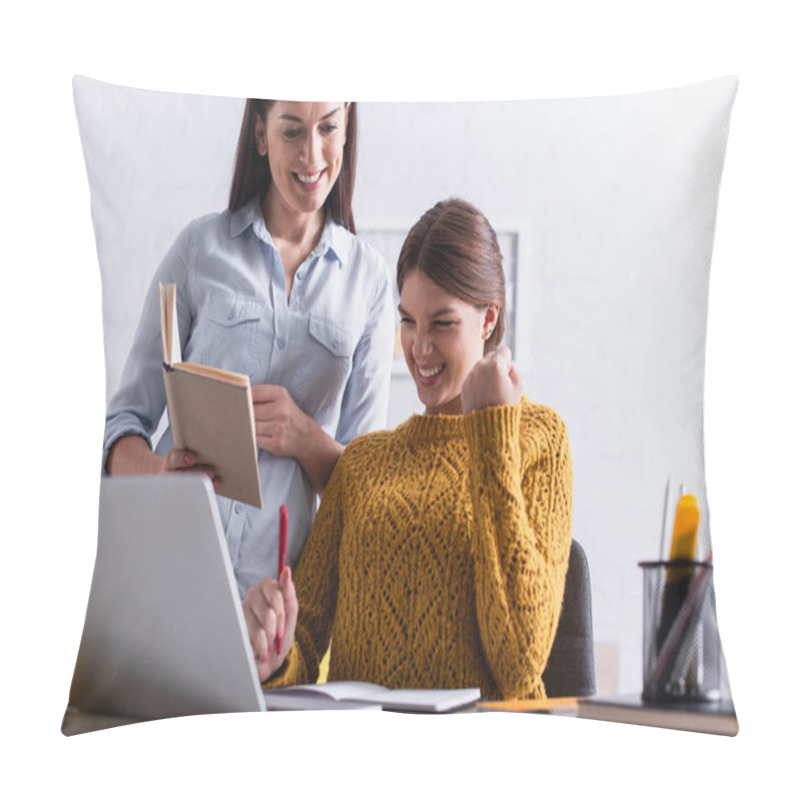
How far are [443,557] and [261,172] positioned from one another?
0.77 meters

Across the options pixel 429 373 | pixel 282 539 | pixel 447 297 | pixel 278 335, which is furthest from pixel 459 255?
pixel 282 539

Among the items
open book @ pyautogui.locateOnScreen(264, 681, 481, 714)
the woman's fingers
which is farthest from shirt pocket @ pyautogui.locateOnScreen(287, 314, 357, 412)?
open book @ pyautogui.locateOnScreen(264, 681, 481, 714)

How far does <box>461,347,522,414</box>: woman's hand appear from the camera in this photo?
206 centimetres

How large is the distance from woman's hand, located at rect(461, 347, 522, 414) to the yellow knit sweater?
2 centimetres

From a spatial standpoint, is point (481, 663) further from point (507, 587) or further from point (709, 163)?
point (709, 163)

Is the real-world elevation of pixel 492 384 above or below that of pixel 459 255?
below

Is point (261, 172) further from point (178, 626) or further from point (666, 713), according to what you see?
point (666, 713)

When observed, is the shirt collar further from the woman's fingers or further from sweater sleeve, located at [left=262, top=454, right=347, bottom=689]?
the woman's fingers

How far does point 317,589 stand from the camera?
82.2 inches

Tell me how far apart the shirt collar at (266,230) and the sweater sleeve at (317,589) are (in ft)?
1.22

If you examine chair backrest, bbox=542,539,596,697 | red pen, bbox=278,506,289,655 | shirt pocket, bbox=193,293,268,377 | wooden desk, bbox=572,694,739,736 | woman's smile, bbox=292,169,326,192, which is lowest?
wooden desk, bbox=572,694,739,736

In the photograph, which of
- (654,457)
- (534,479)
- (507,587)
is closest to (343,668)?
(507,587)

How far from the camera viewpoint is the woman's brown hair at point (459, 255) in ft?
6.82

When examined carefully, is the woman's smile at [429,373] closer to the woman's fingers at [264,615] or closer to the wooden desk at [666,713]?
the woman's fingers at [264,615]
